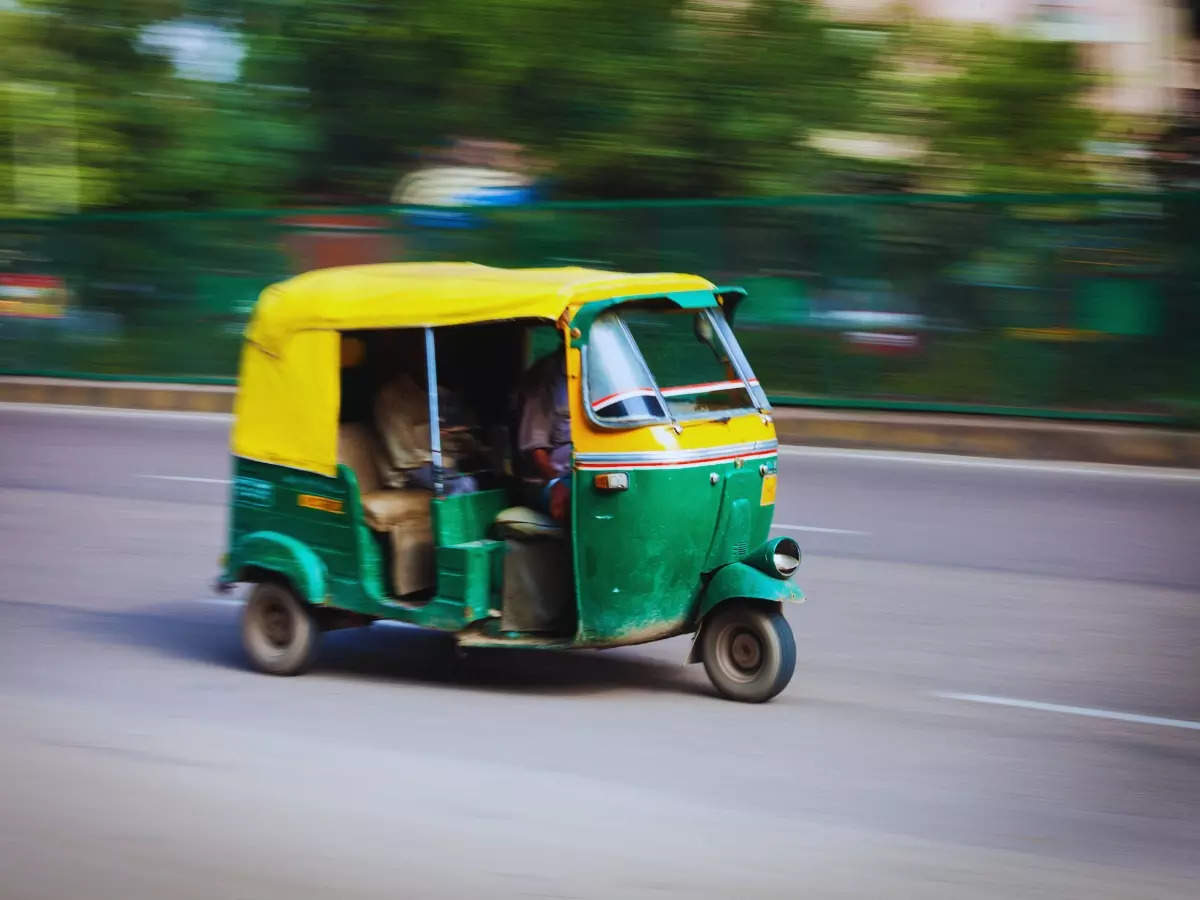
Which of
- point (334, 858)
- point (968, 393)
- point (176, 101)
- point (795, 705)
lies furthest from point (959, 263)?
point (176, 101)

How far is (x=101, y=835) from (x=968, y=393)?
1132 centimetres

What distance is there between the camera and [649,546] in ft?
22.3

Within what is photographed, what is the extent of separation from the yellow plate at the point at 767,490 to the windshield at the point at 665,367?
331 mm

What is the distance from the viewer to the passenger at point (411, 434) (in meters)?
7.57

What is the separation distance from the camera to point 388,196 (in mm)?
24156

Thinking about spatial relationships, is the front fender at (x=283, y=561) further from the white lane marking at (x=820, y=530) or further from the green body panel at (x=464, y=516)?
the white lane marking at (x=820, y=530)

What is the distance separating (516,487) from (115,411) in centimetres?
1318

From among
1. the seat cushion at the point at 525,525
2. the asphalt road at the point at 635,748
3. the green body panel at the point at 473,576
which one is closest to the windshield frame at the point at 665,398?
the seat cushion at the point at 525,525

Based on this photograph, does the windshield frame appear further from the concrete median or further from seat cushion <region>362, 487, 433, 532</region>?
the concrete median

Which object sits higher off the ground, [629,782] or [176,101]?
[176,101]

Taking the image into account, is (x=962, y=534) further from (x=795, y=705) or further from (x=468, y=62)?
(x=468, y=62)

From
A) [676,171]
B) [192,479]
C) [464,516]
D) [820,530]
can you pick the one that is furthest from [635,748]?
[676,171]

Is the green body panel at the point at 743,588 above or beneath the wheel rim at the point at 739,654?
above

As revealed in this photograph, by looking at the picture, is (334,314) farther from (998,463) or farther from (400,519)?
(998,463)
